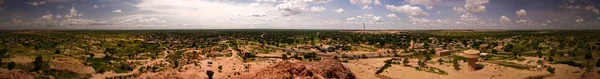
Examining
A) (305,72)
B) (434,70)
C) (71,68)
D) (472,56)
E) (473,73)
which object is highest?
(472,56)

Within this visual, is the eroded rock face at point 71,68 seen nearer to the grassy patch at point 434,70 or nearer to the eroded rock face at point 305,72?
the eroded rock face at point 305,72

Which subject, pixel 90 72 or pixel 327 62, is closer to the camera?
pixel 327 62

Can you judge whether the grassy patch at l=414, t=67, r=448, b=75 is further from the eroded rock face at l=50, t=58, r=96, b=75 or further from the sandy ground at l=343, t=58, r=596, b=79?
the eroded rock face at l=50, t=58, r=96, b=75

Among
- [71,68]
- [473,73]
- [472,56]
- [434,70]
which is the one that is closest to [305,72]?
[434,70]

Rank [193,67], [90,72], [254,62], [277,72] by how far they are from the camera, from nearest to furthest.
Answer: [277,72], [90,72], [193,67], [254,62]

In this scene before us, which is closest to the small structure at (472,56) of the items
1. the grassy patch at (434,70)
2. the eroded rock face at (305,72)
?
the grassy patch at (434,70)

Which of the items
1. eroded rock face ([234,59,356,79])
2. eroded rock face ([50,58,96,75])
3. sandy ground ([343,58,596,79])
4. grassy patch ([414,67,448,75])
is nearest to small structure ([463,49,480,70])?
sandy ground ([343,58,596,79])

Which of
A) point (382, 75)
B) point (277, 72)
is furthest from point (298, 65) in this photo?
point (382, 75)

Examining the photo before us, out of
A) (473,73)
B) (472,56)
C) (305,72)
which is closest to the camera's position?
(305,72)

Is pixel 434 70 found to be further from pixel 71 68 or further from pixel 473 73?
pixel 71 68

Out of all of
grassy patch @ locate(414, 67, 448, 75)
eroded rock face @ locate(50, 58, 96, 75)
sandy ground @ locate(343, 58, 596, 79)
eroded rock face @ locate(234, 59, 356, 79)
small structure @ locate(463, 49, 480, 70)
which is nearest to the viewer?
eroded rock face @ locate(234, 59, 356, 79)

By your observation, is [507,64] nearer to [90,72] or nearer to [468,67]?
[468,67]
